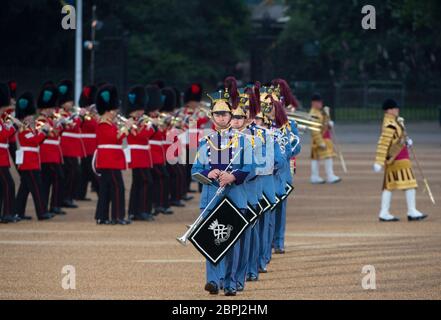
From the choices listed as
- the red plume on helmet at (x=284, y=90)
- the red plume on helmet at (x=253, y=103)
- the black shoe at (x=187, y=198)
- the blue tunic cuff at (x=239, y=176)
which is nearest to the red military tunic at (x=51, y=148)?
the black shoe at (x=187, y=198)

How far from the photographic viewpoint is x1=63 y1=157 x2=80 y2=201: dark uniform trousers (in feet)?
73.2

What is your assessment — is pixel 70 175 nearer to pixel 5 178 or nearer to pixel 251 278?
pixel 5 178

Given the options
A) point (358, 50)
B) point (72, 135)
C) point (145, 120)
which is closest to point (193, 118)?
point (72, 135)

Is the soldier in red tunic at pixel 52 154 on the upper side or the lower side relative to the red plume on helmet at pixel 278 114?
lower

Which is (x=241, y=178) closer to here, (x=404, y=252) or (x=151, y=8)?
(x=404, y=252)

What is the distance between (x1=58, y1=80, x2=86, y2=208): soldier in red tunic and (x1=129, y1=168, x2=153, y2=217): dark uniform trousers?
204 cm

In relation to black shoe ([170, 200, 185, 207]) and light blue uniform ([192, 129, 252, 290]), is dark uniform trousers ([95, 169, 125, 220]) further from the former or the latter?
light blue uniform ([192, 129, 252, 290])

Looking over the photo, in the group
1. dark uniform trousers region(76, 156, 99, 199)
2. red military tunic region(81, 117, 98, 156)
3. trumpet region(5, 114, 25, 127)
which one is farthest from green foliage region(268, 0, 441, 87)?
trumpet region(5, 114, 25, 127)

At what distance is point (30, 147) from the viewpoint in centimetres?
1989

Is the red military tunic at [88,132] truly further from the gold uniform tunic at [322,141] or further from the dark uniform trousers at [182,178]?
the gold uniform tunic at [322,141]

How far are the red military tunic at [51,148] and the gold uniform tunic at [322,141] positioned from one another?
22.7 feet

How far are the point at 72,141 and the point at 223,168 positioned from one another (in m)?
9.73

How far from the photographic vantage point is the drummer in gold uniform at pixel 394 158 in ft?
64.1
